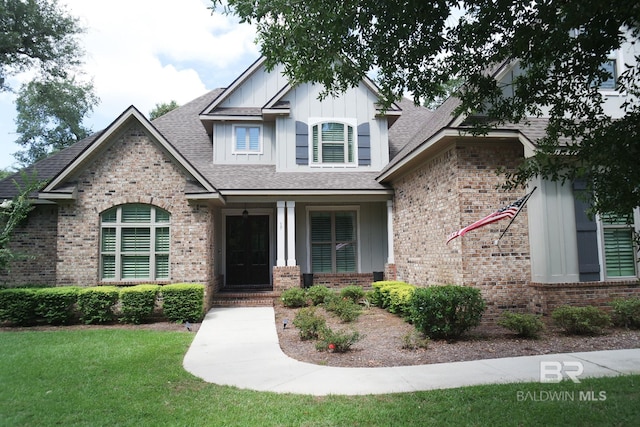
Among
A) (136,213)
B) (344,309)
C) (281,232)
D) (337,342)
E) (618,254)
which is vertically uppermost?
(136,213)

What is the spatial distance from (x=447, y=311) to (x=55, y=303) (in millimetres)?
8967

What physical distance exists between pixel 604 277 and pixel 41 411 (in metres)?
10.1

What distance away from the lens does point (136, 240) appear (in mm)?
11484

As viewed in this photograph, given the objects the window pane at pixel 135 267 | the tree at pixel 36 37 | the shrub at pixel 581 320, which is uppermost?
the tree at pixel 36 37

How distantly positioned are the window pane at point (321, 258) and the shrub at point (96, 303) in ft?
20.9

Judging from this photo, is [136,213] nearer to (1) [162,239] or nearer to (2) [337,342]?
(1) [162,239]

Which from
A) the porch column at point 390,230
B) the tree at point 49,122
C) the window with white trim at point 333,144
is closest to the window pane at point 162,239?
the window with white trim at point 333,144

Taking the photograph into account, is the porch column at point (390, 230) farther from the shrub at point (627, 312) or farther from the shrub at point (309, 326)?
the shrub at point (627, 312)

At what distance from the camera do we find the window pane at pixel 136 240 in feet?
37.6

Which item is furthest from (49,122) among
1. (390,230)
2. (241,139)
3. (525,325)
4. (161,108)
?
(525,325)

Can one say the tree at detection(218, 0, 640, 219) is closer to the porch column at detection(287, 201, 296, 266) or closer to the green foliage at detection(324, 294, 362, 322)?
the green foliage at detection(324, 294, 362, 322)

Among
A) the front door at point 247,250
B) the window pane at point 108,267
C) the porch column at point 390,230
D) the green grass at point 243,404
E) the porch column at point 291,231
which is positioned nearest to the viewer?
the green grass at point 243,404

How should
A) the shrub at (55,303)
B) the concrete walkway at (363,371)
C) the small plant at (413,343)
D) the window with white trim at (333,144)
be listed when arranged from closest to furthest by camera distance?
the concrete walkway at (363,371) < the small plant at (413,343) < the shrub at (55,303) < the window with white trim at (333,144)
